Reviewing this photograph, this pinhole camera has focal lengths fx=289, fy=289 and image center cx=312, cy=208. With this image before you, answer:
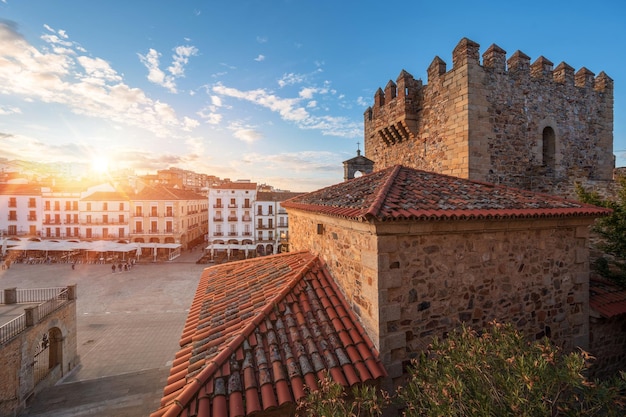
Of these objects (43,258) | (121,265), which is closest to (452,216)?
(121,265)

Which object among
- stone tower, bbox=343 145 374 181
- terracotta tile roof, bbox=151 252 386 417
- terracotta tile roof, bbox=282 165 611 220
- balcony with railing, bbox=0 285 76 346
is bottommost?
balcony with railing, bbox=0 285 76 346

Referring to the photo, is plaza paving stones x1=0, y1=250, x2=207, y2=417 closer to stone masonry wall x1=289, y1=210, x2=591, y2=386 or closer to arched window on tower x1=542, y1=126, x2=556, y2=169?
stone masonry wall x1=289, y1=210, x2=591, y2=386

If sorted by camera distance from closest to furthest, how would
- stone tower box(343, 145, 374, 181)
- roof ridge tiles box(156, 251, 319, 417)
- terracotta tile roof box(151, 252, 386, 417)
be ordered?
roof ridge tiles box(156, 251, 319, 417) < terracotta tile roof box(151, 252, 386, 417) < stone tower box(343, 145, 374, 181)

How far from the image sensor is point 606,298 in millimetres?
6957

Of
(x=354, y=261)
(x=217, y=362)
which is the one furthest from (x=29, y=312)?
(x=354, y=261)

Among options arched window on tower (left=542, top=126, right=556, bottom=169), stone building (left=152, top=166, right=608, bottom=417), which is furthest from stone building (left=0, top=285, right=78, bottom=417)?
arched window on tower (left=542, top=126, right=556, bottom=169)

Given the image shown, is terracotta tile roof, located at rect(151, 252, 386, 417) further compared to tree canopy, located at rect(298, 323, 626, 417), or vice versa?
terracotta tile roof, located at rect(151, 252, 386, 417)

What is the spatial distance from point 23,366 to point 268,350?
12.8 metres

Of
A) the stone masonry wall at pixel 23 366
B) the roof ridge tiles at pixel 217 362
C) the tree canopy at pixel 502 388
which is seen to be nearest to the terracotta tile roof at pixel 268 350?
the roof ridge tiles at pixel 217 362

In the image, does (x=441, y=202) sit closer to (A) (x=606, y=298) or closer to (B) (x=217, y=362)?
(B) (x=217, y=362)

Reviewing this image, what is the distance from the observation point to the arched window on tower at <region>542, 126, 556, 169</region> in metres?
11.1

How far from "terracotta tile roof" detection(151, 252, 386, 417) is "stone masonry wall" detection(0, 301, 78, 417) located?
371 inches

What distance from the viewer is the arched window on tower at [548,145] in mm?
11148

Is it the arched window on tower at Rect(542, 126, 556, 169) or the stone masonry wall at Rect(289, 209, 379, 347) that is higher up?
the arched window on tower at Rect(542, 126, 556, 169)
